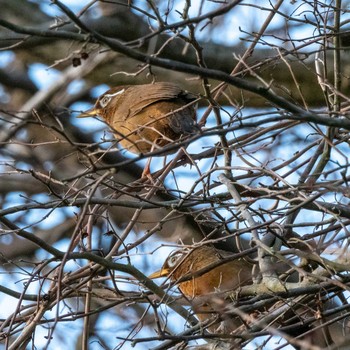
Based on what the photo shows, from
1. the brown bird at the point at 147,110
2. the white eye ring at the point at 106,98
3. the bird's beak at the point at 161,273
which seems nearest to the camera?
the brown bird at the point at 147,110

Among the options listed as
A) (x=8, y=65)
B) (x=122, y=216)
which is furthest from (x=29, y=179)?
(x=8, y=65)

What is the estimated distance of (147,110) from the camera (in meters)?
5.76

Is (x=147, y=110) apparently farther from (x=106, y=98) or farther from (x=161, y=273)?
(x=161, y=273)

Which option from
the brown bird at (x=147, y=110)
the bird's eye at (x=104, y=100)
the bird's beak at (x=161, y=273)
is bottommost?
the bird's beak at (x=161, y=273)

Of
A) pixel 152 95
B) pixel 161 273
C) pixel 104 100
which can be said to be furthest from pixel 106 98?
pixel 161 273

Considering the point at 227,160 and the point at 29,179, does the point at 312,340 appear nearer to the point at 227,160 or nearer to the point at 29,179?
the point at 227,160

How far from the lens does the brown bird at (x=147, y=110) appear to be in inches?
203

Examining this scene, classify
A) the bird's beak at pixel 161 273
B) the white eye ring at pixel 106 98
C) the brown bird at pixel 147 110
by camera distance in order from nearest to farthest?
1. the brown bird at pixel 147 110
2. the bird's beak at pixel 161 273
3. the white eye ring at pixel 106 98

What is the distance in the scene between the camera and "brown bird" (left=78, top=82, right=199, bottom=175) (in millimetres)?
5148

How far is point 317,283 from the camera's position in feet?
11.8

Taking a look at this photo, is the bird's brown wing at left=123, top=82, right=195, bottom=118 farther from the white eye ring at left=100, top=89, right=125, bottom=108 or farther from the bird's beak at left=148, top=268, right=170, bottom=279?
the bird's beak at left=148, top=268, right=170, bottom=279

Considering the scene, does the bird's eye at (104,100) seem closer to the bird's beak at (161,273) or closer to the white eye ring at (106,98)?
the white eye ring at (106,98)

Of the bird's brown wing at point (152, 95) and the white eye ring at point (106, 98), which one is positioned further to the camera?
the white eye ring at point (106, 98)

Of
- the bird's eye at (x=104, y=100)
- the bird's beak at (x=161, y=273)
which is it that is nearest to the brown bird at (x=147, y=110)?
the bird's eye at (x=104, y=100)
